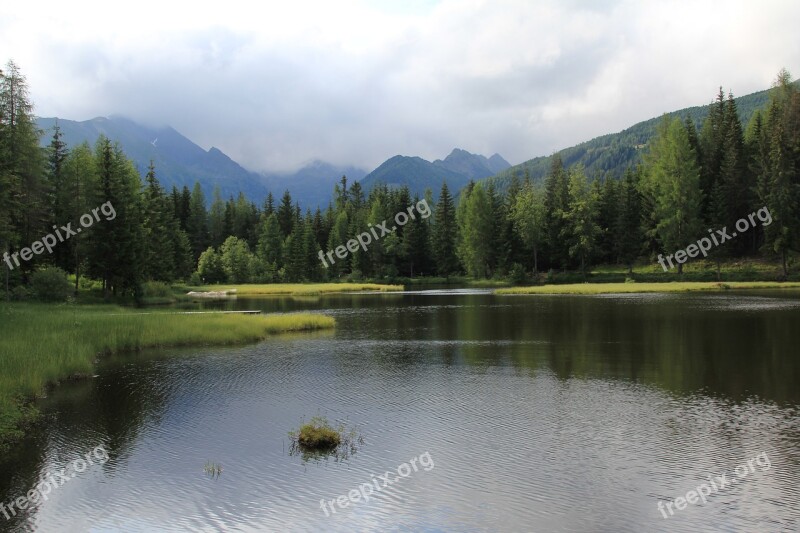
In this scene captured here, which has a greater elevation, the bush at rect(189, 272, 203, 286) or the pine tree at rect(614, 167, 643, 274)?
the pine tree at rect(614, 167, 643, 274)

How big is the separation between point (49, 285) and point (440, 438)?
152 feet

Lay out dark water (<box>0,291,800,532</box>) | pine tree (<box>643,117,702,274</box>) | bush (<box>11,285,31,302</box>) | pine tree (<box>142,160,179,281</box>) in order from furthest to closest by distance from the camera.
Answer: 1. pine tree (<box>643,117,702,274</box>)
2. pine tree (<box>142,160,179,281</box>)
3. bush (<box>11,285,31,302</box>)
4. dark water (<box>0,291,800,532</box>)

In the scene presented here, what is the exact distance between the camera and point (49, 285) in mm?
50688

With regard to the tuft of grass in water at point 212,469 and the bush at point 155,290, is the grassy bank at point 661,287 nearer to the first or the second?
the bush at point 155,290

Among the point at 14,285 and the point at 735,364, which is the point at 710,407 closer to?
the point at 735,364

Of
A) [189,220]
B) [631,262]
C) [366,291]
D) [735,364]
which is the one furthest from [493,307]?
[189,220]

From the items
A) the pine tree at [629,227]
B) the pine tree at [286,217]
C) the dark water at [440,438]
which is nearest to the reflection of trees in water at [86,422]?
the dark water at [440,438]

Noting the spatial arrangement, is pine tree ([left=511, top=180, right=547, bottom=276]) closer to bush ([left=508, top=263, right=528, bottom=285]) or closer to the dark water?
bush ([left=508, top=263, right=528, bottom=285])

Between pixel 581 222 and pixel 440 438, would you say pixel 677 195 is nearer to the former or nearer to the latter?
pixel 581 222

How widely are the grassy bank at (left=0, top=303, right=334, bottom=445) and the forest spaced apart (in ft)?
33.6

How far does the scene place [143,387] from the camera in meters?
25.5

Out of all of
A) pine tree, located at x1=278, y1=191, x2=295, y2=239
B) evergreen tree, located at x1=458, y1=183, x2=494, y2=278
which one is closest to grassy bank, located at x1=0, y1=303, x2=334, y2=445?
evergreen tree, located at x1=458, y1=183, x2=494, y2=278

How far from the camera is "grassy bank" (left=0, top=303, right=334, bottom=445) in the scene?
21.3m

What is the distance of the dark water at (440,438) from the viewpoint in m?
12.6
